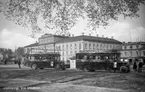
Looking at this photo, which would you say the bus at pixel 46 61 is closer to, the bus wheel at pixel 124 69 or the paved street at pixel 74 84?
the bus wheel at pixel 124 69

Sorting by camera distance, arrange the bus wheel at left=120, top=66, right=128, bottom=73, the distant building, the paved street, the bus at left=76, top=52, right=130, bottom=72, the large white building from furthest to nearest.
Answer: the large white building → the distant building → the bus at left=76, top=52, right=130, bottom=72 → the bus wheel at left=120, top=66, right=128, bottom=73 → the paved street

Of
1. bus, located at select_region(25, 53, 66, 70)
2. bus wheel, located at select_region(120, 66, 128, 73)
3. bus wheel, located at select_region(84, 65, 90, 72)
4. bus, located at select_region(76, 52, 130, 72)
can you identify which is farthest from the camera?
bus, located at select_region(25, 53, 66, 70)

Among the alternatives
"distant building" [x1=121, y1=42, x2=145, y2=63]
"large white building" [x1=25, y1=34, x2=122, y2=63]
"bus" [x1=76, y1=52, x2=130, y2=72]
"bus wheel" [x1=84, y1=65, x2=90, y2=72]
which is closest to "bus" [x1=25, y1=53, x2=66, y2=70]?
"bus" [x1=76, y1=52, x2=130, y2=72]

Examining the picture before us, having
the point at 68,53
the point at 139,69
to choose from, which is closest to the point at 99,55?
the point at 139,69

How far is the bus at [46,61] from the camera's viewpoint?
30.1 metres

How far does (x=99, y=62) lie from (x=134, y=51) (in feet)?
174

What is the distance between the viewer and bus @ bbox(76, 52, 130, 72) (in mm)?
23203

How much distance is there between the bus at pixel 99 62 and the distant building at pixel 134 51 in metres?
44.9

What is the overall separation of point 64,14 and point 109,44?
69.8 meters

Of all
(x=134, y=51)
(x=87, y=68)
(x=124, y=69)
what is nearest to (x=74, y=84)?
(x=124, y=69)

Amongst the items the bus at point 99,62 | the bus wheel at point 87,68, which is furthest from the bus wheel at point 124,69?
the bus wheel at point 87,68

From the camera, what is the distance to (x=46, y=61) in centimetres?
3061

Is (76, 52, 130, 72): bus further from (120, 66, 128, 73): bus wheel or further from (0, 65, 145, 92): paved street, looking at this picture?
(0, 65, 145, 92): paved street

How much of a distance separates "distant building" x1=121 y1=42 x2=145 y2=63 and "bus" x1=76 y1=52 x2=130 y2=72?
44863 mm
